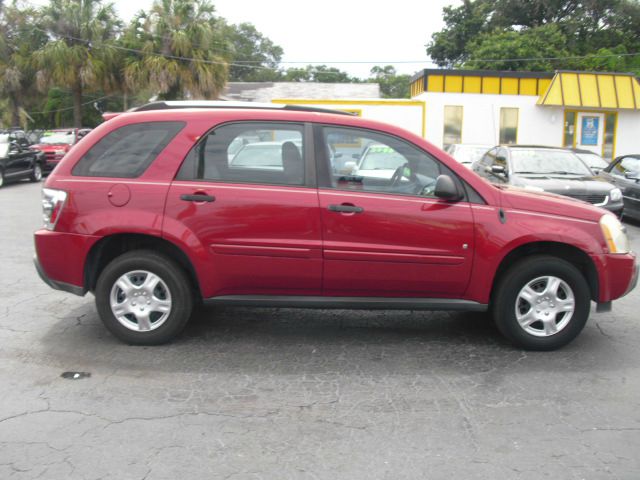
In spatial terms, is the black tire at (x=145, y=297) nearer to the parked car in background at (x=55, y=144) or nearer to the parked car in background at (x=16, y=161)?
the parked car in background at (x=16, y=161)

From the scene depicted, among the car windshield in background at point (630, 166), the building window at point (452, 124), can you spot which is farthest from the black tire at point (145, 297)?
the building window at point (452, 124)

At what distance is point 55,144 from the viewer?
78.9 ft

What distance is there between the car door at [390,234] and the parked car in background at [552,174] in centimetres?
528

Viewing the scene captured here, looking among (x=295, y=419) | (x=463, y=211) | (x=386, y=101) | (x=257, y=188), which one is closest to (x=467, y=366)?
(x=463, y=211)

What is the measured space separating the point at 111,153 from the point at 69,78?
85.1 ft

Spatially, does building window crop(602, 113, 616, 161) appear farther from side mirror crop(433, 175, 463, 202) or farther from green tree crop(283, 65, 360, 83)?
green tree crop(283, 65, 360, 83)

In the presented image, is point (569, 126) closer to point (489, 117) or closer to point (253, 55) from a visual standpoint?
point (489, 117)

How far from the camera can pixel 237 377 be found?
4480 millimetres

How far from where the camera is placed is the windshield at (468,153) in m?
15.7

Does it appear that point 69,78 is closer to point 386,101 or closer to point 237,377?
point 386,101

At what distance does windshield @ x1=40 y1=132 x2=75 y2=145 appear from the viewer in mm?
24375

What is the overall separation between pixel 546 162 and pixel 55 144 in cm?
1907

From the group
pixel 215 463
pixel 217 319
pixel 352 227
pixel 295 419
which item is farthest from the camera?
pixel 217 319

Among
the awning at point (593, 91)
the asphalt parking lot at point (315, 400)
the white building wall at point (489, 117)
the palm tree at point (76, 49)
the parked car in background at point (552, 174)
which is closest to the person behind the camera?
the asphalt parking lot at point (315, 400)
